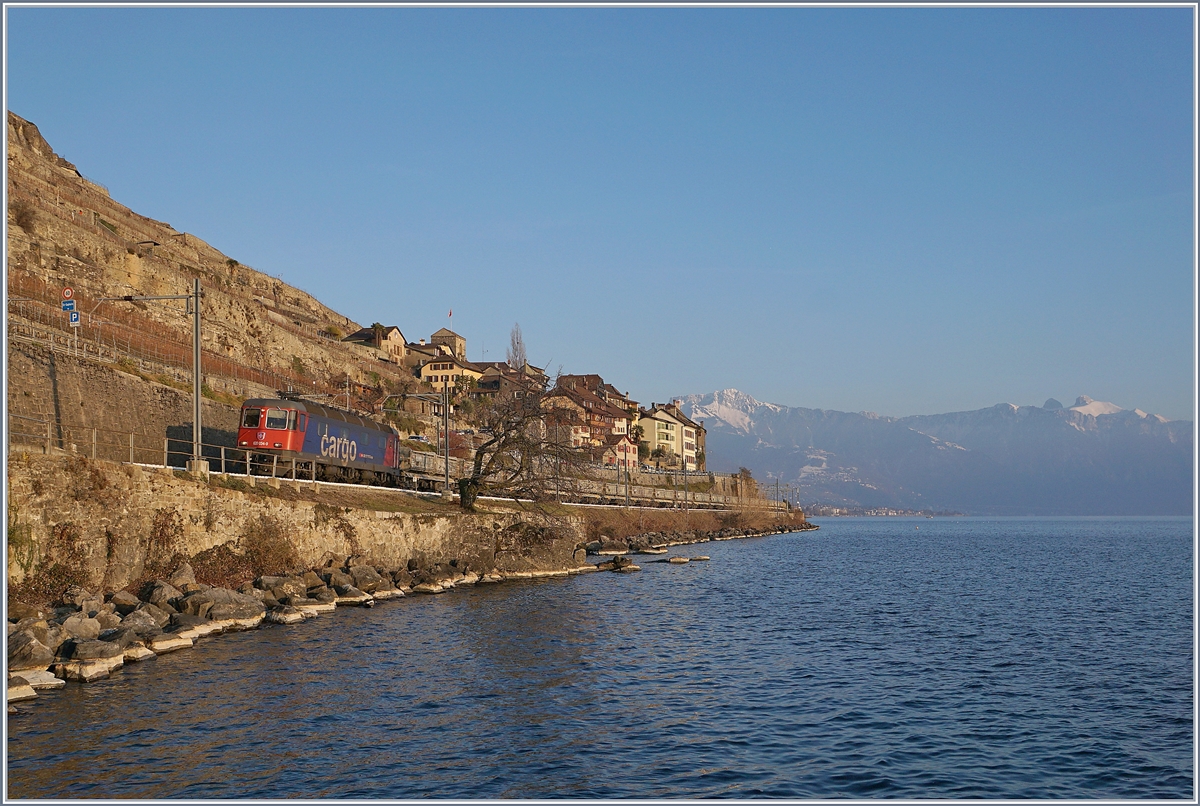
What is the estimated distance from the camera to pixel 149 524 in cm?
2998

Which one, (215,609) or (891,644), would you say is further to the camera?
(891,644)

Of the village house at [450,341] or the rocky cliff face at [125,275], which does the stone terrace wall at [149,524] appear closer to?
the rocky cliff face at [125,275]

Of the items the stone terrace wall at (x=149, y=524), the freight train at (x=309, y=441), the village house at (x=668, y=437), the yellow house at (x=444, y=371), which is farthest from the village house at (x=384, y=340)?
the stone terrace wall at (x=149, y=524)

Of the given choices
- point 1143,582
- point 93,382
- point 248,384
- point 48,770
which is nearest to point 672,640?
point 48,770

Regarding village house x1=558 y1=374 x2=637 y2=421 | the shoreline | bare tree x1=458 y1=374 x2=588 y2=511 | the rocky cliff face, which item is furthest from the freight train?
village house x1=558 y1=374 x2=637 y2=421

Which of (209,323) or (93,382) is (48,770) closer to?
(93,382)

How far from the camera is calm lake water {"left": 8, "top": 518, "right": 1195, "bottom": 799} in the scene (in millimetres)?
15188

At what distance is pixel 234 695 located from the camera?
777 inches

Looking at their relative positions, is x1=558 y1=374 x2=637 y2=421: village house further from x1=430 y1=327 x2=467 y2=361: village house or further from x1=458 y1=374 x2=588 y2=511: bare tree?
x1=458 y1=374 x2=588 y2=511: bare tree

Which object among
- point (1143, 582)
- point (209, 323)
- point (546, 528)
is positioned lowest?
point (1143, 582)

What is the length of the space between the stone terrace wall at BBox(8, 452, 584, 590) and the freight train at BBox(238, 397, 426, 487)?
634cm

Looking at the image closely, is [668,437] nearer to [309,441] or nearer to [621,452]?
[621,452]

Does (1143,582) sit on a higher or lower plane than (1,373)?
lower

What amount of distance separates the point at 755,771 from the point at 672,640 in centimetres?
1353
